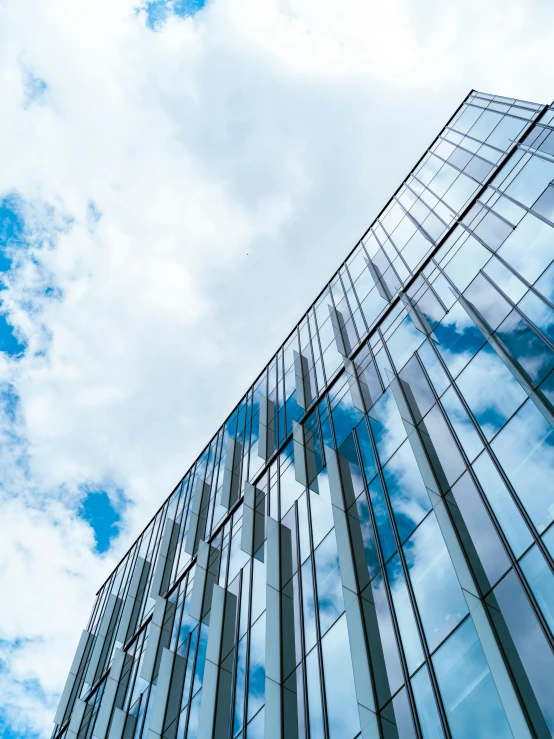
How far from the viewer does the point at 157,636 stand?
27.0m

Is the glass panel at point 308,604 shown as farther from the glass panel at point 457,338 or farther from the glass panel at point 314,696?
the glass panel at point 457,338

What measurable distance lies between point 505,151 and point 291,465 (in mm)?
15156

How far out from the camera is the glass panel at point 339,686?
13484 millimetres

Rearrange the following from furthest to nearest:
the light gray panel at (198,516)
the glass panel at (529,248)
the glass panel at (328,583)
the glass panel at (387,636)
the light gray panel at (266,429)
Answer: the light gray panel at (198,516), the light gray panel at (266,429), the glass panel at (328,583), the glass panel at (529,248), the glass panel at (387,636)

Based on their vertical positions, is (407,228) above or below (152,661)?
above

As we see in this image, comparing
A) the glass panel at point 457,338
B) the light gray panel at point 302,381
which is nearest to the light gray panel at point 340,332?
the light gray panel at point 302,381

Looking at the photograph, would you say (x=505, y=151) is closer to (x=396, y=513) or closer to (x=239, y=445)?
(x=396, y=513)

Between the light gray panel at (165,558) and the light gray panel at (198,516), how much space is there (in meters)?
2.08

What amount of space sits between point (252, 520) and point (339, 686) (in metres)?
10.6

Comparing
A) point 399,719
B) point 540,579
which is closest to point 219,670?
point 399,719

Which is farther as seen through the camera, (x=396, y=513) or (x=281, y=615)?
(x=281, y=615)

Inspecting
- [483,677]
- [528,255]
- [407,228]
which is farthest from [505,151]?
[483,677]

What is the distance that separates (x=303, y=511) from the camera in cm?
2091

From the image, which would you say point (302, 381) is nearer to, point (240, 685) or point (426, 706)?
point (240, 685)
